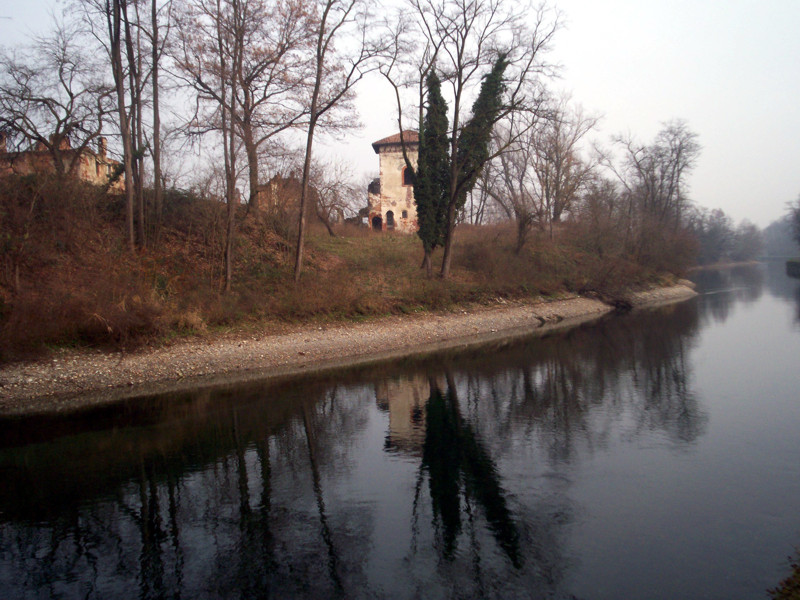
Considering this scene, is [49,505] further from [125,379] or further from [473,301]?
[473,301]

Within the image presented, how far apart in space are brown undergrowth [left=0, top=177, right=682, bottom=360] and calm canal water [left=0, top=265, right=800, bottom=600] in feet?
12.7

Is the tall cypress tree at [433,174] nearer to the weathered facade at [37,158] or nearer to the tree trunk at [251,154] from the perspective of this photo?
the tree trunk at [251,154]

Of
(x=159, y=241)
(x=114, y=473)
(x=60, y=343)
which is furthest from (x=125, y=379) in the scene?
(x=159, y=241)

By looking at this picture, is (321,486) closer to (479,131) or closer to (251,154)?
(251,154)

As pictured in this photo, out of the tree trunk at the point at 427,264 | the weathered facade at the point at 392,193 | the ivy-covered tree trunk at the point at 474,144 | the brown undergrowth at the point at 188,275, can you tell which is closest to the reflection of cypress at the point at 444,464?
the brown undergrowth at the point at 188,275

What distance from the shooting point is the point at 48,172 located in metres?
20.8

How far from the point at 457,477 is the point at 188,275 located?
16604 millimetres

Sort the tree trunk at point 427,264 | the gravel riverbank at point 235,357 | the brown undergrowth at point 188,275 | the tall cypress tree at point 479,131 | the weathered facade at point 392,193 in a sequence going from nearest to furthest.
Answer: the gravel riverbank at point 235,357 < the brown undergrowth at point 188,275 < the tall cypress tree at point 479,131 < the tree trunk at point 427,264 < the weathered facade at point 392,193

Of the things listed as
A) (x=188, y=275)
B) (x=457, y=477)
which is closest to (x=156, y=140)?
(x=188, y=275)

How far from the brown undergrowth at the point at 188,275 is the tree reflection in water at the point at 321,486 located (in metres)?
3.88

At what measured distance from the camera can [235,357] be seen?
18.2m

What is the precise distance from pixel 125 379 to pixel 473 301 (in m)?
17.5

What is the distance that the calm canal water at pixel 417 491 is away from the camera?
644cm

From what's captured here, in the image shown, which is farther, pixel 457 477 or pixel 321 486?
pixel 457 477
